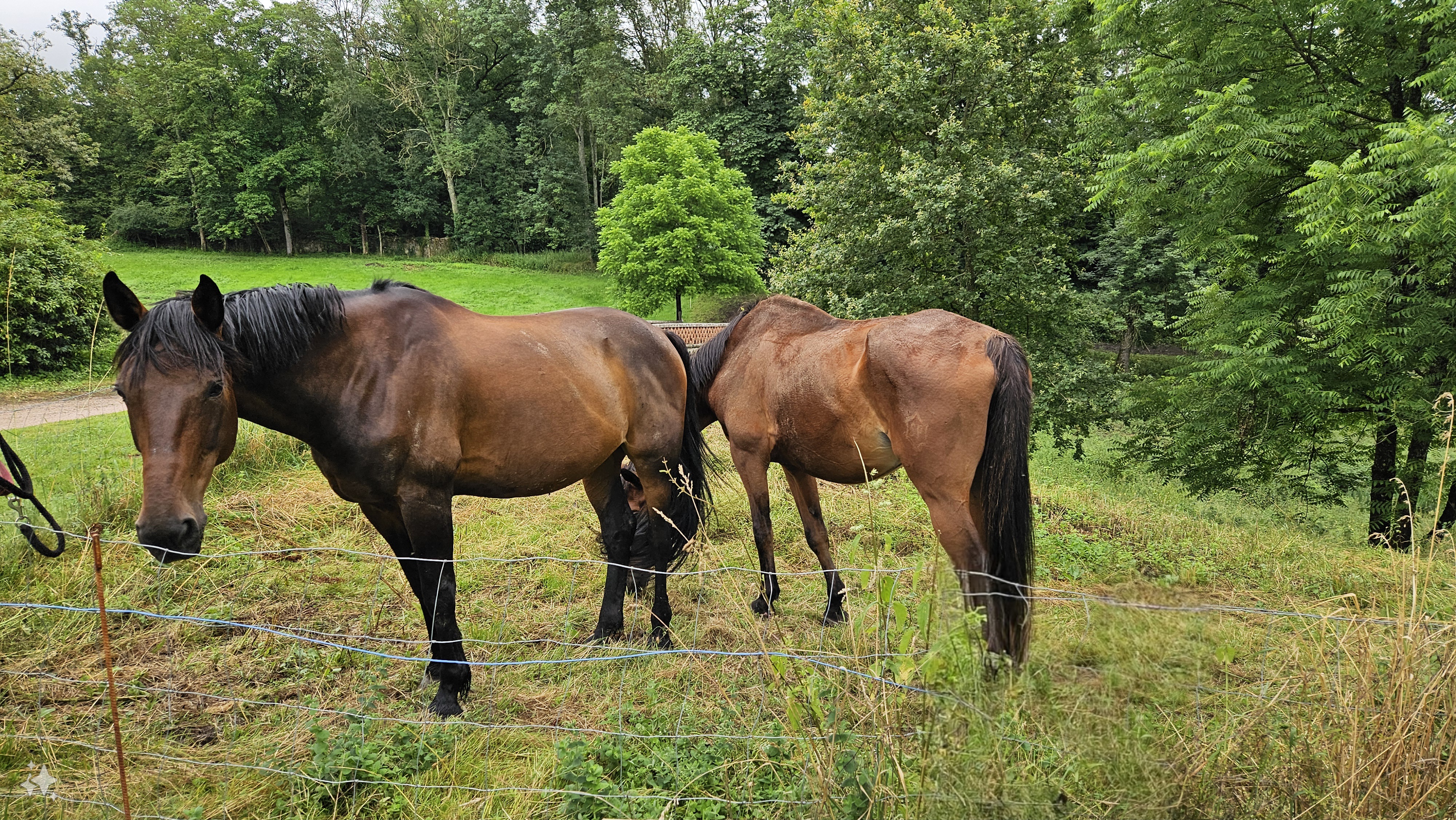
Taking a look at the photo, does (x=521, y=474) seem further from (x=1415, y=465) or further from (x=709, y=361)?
(x=1415, y=465)

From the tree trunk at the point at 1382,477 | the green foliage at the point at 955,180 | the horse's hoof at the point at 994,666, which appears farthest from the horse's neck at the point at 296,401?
the tree trunk at the point at 1382,477

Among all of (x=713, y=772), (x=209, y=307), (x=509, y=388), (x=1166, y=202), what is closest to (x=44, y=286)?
(x=209, y=307)

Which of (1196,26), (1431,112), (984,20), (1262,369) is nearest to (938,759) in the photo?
(1262,369)

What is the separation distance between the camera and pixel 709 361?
5016mm

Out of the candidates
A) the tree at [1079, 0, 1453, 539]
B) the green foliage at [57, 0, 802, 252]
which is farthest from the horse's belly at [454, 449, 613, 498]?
the green foliage at [57, 0, 802, 252]

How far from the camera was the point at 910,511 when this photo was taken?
255 inches

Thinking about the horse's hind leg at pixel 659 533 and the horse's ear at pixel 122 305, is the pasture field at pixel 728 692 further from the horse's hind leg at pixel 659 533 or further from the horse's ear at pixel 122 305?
the horse's ear at pixel 122 305

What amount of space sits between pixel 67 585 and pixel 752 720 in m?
4.33

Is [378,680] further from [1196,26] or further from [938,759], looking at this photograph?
[1196,26]

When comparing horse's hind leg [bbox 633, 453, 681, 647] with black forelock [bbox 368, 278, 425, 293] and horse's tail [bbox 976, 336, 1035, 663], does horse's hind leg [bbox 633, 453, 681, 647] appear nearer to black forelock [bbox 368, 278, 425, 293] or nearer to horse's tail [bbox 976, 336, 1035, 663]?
black forelock [bbox 368, 278, 425, 293]

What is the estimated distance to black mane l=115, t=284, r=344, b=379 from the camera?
2521mm

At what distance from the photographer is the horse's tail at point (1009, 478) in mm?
3465

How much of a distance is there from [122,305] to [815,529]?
3.77m

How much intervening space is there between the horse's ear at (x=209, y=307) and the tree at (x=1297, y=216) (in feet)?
25.0
